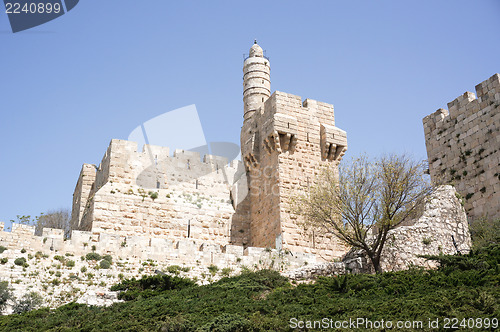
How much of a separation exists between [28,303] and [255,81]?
50.0 feet

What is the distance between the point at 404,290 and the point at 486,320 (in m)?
3.12

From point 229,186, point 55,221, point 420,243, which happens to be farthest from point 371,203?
point 55,221

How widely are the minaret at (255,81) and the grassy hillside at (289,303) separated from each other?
12302 millimetres

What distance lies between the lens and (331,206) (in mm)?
18188

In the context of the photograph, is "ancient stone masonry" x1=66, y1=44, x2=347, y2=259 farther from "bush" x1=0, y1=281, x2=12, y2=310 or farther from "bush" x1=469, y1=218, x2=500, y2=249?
"bush" x1=0, y1=281, x2=12, y2=310

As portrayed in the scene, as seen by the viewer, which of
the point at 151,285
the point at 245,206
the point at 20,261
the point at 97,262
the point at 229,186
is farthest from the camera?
the point at 229,186

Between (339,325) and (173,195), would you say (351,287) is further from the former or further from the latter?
(173,195)

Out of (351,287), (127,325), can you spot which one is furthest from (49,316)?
(351,287)

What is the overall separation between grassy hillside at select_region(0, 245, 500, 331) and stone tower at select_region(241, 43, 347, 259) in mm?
5349

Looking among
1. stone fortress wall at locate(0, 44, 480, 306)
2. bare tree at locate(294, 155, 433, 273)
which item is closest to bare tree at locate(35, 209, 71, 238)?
stone fortress wall at locate(0, 44, 480, 306)

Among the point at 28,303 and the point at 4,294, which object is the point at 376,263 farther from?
the point at 4,294

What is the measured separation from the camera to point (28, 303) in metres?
15.4

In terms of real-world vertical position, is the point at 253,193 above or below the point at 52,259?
above

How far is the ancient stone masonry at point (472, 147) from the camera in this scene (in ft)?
65.4
